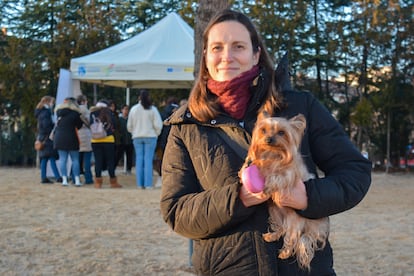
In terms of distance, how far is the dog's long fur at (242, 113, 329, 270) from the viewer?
79.3 inches

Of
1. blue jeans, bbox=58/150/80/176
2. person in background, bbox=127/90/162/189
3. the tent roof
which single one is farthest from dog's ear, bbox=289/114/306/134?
blue jeans, bbox=58/150/80/176

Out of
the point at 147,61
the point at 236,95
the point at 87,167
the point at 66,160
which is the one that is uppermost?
the point at 147,61

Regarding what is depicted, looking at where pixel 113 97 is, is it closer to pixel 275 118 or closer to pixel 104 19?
pixel 104 19

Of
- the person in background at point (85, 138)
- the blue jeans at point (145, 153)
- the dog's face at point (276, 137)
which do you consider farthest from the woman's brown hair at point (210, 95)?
the person in background at point (85, 138)

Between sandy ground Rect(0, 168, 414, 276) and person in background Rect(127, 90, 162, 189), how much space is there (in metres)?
0.92

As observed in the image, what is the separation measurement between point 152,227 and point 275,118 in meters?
6.08

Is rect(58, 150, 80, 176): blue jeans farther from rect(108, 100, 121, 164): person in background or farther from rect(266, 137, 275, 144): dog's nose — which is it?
rect(266, 137, 275, 144): dog's nose

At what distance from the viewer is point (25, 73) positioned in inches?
778

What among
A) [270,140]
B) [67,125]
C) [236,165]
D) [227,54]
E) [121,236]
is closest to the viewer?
[270,140]

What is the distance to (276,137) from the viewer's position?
6.54ft

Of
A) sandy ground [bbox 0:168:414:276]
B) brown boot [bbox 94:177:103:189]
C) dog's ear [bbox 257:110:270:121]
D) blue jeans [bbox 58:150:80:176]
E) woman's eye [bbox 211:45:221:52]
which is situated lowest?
sandy ground [bbox 0:168:414:276]

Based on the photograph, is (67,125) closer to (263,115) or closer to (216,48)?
(216,48)

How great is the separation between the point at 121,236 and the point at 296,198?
5.57m

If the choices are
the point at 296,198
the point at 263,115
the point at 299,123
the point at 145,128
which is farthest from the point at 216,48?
the point at 145,128
